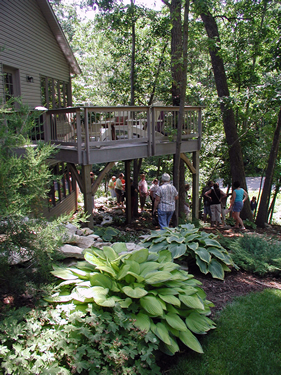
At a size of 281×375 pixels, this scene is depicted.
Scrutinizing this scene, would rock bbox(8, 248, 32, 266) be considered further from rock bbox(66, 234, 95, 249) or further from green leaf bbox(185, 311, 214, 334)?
green leaf bbox(185, 311, 214, 334)

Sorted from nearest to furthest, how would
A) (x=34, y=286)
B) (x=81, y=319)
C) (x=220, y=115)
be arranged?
(x=81, y=319), (x=34, y=286), (x=220, y=115)

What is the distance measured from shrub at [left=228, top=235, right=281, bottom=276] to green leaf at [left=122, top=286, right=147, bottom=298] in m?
2.55

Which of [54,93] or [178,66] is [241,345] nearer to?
[178,66]

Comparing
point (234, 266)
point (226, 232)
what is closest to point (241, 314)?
point (234, 266)

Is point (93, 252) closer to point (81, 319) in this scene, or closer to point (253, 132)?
point (81, 319)

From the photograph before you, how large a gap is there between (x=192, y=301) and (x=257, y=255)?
269 cm

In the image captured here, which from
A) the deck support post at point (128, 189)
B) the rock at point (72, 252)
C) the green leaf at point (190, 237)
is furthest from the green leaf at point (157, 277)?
the deck support post at point (128, 189)

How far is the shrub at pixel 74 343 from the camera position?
2520 millimetres

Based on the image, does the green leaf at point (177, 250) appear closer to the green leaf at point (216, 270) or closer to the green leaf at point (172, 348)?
the green leaf at point (216, 270)

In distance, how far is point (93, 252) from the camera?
3975mm

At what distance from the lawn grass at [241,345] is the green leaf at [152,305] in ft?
1.81

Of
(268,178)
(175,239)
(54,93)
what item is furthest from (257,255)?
(54,93)

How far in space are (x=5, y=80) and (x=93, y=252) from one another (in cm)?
710

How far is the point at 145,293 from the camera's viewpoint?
3.18m
